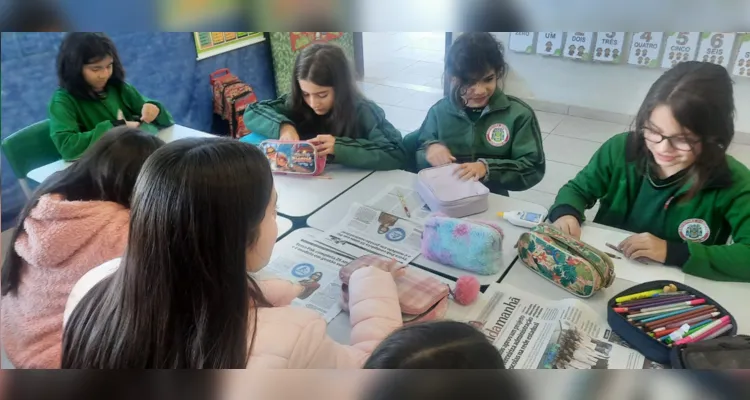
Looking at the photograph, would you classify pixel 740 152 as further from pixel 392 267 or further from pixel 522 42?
pixel 392 267

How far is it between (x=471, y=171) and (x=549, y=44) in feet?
0.60

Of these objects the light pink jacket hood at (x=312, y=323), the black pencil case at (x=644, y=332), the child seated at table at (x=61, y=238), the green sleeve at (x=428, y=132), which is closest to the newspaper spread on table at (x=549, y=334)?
the black pencil case at (x=644, y=332)

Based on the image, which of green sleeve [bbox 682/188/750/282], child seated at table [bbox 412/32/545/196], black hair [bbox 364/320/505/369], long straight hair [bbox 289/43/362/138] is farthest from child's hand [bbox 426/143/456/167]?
green sleeve [bbox 682/188/750/282]

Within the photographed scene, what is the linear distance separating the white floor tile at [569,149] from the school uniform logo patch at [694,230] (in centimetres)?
15

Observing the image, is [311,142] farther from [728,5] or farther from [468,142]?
[728,5]

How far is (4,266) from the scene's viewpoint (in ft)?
2.08

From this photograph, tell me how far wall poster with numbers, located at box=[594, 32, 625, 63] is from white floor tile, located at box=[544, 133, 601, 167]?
98 millimetres

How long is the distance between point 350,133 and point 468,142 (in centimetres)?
15

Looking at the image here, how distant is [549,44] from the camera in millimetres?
563

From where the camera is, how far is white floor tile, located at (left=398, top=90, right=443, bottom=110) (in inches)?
24.3

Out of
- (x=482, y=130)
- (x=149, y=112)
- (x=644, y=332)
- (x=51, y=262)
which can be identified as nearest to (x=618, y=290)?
(x=644, y=332)

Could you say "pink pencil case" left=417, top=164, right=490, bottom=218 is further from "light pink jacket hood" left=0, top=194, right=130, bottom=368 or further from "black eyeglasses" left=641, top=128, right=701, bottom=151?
"light pink jacket hood" left=0, top=194, right=130, bottom=368

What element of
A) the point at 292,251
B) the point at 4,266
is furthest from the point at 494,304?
the point at 4,266

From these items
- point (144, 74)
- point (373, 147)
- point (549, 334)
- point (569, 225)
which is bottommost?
point (549, 334)
